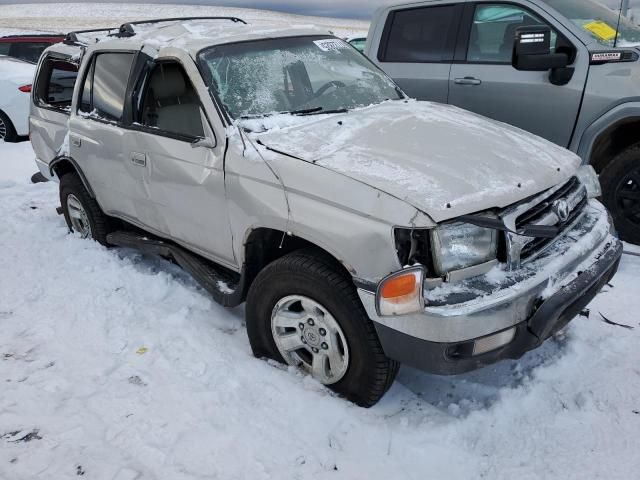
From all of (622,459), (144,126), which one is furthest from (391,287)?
(144,126)

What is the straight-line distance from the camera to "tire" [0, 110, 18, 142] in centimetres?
883

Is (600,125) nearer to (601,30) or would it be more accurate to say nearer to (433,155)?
(601,30)

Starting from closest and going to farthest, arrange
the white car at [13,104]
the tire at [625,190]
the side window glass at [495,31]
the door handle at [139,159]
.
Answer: the door handle at [139,159], the tire at [625,190], the side window glass at [495,31], the white car at [13,104]

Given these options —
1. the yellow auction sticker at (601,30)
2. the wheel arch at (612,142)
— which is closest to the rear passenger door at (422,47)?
the yellow auction sticker at (601,30)

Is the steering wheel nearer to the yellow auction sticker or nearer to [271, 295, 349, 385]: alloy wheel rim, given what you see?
[271, 295, 349, 385]: alloy wheel rim

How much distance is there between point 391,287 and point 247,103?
148 cm

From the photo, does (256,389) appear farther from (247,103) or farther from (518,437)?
(247,103)

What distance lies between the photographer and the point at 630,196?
421 centimetres

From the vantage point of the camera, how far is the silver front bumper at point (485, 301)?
2.20m

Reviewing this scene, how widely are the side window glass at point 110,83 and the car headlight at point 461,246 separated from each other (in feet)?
8.28

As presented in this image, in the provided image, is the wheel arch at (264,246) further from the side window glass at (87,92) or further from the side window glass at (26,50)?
the side window glass at (26,50)

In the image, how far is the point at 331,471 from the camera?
234 centimetres

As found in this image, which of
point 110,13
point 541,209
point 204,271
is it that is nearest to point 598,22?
point 541,209

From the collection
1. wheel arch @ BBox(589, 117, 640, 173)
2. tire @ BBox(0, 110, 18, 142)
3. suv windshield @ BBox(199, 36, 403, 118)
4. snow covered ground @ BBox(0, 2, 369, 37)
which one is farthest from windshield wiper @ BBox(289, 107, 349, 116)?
snow covered ground @ BBox(0, 2, 369, 37)
